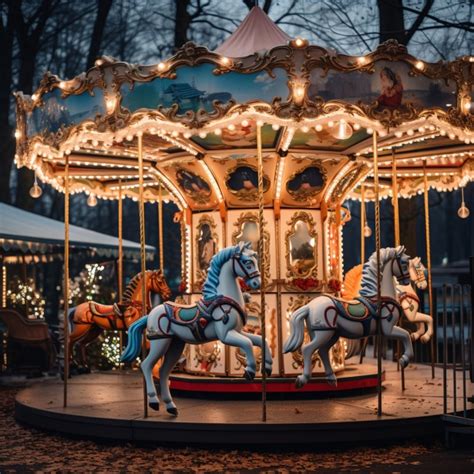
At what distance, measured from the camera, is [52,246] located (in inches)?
882

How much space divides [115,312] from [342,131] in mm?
5862

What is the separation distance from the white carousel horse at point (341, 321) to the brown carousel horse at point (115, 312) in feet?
13.5

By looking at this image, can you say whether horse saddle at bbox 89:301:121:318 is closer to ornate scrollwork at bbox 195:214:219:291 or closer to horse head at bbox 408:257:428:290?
ornate scrollwork at bbox 195:214:219:291

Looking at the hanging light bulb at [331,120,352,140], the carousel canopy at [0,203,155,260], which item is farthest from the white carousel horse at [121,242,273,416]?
the carousel canopy at [0,203,155,260]

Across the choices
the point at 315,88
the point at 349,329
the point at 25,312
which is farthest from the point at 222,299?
the point at 25,312

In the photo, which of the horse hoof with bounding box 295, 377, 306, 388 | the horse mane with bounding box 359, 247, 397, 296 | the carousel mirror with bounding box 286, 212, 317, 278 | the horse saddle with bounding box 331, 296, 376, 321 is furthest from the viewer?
the carousel mirror with bounding box 286, 212, 317, 278

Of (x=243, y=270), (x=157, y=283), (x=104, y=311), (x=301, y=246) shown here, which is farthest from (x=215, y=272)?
(x=104, y=311)

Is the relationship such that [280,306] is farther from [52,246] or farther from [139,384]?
[52,246]

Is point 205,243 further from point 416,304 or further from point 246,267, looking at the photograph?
point 416,304

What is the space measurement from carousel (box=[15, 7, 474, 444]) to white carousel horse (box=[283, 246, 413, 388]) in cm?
3

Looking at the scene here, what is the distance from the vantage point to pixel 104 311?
52.5 ft

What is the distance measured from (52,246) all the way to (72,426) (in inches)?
465

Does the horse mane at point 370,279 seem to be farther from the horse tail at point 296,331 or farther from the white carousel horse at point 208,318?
the white carousel horse at point 208,318

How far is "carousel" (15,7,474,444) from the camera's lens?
427 inches
